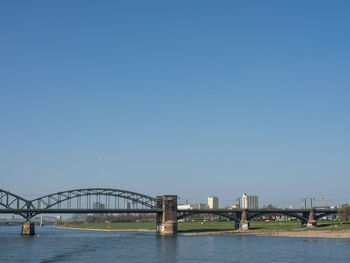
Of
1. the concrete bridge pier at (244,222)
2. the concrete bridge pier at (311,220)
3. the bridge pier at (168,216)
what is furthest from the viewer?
the concrete bridge pier at (311,220)

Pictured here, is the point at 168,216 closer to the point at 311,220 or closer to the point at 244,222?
the point at 244,222

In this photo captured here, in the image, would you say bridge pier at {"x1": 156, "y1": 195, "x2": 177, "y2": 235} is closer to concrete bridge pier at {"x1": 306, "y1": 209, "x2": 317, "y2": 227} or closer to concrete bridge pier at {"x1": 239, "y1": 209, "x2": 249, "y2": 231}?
concrete bridge pier at {"x1": 239, "y1": 209, "x2": 249, "y2": 231}

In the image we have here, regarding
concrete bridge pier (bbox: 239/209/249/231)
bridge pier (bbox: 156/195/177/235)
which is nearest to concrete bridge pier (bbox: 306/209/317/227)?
concrete bridge pier (bbox: 239/209/249/231)

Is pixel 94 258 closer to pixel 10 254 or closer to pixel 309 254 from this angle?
pixel 10 254

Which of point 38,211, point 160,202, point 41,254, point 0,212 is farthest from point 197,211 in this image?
point 41,254

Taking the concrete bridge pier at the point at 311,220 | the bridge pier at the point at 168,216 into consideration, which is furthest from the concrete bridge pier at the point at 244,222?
the bridge pier at the point at 168,216

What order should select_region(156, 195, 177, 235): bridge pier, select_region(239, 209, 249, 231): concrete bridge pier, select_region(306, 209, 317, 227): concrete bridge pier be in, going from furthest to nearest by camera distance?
select_region(306, 209, 317, 227): concrete bridge pier < select_region(239, 209, 249, 231): concrete bridge pier < select_region(156, 195, 177, 235): bridge pier

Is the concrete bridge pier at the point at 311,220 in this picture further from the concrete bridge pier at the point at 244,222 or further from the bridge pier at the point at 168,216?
the bridge pier at the point at 168,216

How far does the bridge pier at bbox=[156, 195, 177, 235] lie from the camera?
140 metres

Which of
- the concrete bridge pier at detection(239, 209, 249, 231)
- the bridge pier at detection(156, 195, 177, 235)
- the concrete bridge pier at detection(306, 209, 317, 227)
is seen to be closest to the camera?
the bridge pier at detection(156, 195, 177, 235)

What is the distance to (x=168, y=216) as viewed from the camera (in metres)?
142

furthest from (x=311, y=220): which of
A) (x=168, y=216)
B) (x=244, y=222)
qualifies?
(x=168, y=216)

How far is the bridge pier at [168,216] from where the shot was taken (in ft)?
460

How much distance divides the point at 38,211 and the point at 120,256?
7425cm
